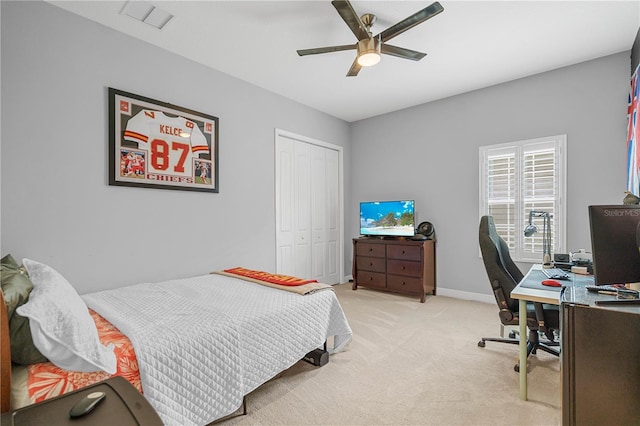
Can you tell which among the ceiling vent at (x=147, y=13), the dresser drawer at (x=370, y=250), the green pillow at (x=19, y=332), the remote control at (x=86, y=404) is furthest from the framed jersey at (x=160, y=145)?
the dresser drawer at (x=370, y=250)

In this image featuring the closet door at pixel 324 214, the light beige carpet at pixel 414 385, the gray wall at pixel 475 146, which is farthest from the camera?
the closet door at pixel 324 214

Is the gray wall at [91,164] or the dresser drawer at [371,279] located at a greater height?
the gray wall at [91,164]

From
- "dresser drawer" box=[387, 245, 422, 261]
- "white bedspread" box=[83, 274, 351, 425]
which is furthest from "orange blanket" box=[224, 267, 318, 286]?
"dresser drawer" box=[387, 245, 422, 261]

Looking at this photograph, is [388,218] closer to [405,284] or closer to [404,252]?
[404,252]

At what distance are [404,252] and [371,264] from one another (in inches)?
22.9

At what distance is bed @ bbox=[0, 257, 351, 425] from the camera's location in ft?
4.05

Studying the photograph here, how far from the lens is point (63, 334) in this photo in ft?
3.86

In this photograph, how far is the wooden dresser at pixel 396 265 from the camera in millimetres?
Result: 4066

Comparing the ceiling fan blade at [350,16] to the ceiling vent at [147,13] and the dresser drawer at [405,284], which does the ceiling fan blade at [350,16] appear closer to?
the ceiling vent at [147,13]

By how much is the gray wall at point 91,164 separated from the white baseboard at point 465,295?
2900mm

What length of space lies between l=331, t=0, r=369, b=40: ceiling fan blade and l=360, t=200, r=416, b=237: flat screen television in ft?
8.35

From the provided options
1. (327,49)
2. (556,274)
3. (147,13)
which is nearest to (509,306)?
(556,274)

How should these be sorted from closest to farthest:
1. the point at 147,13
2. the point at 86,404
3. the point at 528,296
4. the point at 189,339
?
1. the point at 86,404
2. the point at 189,339
3. the point at 528,296
4. the point at 147,13

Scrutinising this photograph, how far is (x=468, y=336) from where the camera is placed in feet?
9.44
